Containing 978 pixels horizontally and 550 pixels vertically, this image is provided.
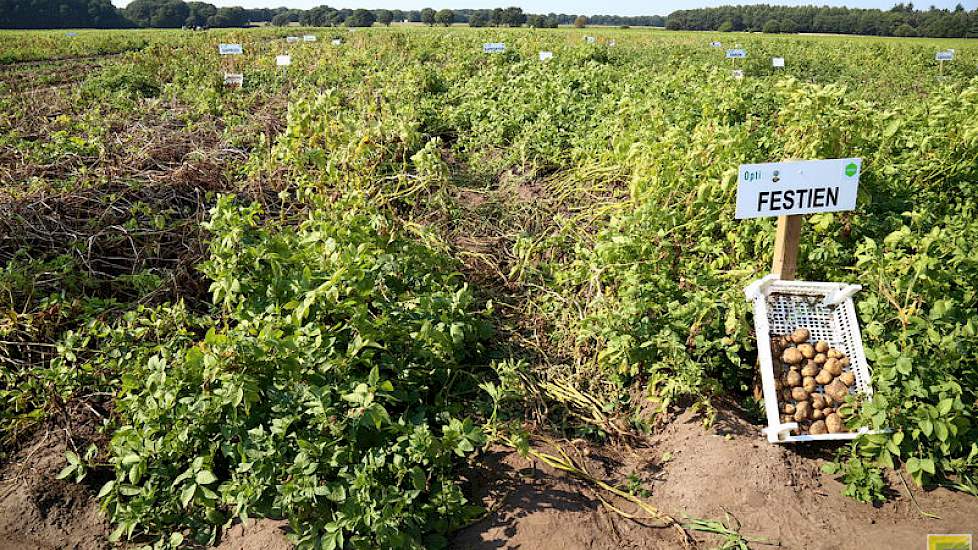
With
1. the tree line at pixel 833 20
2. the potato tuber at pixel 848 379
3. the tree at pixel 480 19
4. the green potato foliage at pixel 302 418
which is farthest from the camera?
the tree at pixel 480 19

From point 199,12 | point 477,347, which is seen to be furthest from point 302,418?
point 199,12

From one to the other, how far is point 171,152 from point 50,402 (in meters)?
2.98

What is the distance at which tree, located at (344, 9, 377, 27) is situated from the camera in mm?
35812

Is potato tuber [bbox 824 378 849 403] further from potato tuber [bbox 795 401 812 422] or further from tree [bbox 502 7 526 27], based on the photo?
tree [bbox 502 7 526 27]

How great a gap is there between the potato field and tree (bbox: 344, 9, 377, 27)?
110 feet

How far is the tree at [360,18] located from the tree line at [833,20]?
20539 mm

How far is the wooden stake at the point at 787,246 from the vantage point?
2873 millimetres

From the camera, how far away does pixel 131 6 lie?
36.8 meters

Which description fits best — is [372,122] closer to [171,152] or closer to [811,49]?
[171,152]

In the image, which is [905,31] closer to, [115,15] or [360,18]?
[360,18]

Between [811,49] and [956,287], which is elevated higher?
[811,49]

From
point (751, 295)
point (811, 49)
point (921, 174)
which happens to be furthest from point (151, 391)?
point (811, 49)

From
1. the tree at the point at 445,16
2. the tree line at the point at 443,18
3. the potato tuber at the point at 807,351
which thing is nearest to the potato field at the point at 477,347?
the potato tuber at the point at 807,351

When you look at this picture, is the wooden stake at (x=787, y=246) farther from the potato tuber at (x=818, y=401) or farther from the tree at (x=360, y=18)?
the tree at (x=360, y=18)
